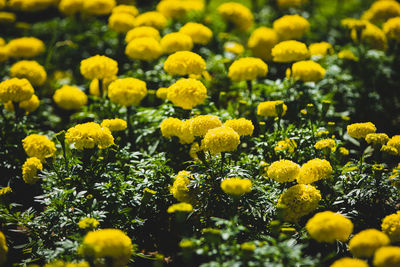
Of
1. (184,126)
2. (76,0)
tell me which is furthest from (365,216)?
(76,0)

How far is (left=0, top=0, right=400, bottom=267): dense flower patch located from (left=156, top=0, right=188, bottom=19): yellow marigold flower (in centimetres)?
1

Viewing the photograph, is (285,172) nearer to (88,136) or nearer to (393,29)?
(88,136)

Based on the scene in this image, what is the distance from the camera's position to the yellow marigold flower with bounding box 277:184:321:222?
2672 mm

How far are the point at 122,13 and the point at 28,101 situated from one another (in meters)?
1.64

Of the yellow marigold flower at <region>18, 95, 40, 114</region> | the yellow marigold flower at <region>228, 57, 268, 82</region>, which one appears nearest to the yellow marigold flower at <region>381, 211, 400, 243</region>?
the yellow marigold flower at <region>228, 57, 268, 82</region>

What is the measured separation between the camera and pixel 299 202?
2.67m

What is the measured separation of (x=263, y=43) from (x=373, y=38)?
1.24 meters

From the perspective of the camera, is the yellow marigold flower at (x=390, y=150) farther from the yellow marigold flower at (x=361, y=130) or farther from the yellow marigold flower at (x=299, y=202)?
the yellow marigold flower at (x=299, y=202)

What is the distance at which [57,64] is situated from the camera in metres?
5.53

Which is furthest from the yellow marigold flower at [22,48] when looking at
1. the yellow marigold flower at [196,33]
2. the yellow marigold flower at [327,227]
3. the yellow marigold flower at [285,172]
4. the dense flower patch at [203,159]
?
the yellow marigold flower at [327,227]

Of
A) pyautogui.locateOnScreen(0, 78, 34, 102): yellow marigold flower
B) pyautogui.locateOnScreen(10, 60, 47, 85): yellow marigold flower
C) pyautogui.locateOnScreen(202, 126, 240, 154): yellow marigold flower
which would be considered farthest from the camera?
pyautogui.locateOnScreen(10, 60, 47, 85): yellow marigold flower

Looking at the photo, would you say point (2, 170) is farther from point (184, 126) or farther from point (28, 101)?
point (184, 126)

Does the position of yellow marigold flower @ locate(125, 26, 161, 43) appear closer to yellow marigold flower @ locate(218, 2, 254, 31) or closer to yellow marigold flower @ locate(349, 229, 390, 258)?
yellow marigold flower @ locate(218, 2, 254, 31)

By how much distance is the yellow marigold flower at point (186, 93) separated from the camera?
3.16 m
